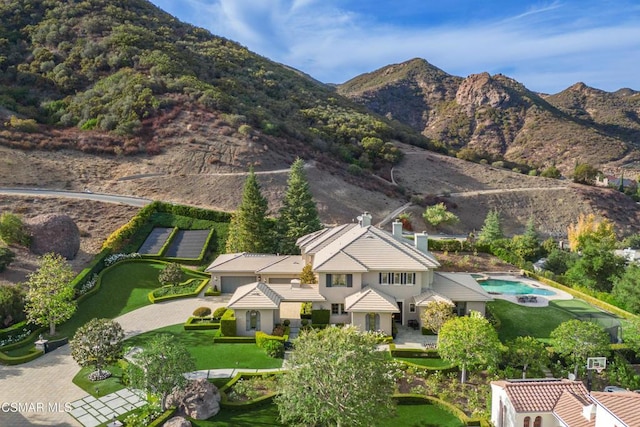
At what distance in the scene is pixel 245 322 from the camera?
27641 mm

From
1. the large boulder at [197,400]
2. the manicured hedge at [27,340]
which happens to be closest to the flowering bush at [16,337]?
the manicured hedge at [27,340]

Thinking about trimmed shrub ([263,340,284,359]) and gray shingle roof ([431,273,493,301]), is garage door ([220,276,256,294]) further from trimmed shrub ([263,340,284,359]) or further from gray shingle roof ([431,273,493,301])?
gray shingle roof ([431,273,493,301])

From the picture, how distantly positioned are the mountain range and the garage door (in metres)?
21.4

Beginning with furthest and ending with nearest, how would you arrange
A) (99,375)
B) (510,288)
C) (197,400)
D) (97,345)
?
(510,288)
(99,375)
(97,345)
(197,400)

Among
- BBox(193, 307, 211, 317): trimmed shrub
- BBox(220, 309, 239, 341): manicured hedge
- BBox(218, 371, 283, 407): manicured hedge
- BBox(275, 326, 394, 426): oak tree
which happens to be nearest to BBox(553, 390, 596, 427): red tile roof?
BBox(275, 326, 394, 426): oak tree

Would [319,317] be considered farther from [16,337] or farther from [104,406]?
[16,337]

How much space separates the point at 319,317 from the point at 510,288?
19.4 m

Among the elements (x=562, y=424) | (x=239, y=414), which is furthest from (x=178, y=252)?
(x=562, y=424)

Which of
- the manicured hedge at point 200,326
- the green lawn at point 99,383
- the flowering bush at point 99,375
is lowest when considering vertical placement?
the green lawn at point 99,383

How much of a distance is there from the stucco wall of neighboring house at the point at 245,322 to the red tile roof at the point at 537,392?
45.3 feet

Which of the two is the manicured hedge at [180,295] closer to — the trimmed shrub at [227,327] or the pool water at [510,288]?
the trimmed shrub at [227,327]

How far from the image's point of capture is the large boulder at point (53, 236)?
3684 centimetres

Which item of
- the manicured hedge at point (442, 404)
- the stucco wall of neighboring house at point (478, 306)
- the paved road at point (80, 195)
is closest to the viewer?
the manicured hedge at point (442, 404)

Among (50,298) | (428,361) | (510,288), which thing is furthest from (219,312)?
(510,288)
